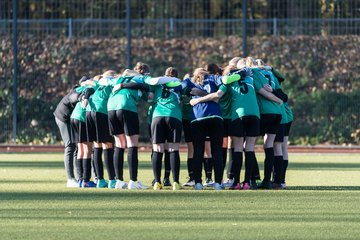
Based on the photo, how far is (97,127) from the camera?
19.3 metres

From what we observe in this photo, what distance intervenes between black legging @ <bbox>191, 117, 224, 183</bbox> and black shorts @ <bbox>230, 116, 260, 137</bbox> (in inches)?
7.4

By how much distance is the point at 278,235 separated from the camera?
13008 millimetres

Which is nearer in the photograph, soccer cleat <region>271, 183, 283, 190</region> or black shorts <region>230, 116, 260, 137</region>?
→ black shorts <region>230, 116, 260, 137</region>

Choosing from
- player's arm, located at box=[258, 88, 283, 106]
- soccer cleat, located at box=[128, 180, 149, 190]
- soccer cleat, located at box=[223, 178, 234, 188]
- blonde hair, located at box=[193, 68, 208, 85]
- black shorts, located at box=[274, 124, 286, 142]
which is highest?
blonde hair, located at box=[193, 68, 208, 85]

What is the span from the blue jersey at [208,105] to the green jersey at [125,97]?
0.82m

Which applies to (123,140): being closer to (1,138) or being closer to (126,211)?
(126,211)

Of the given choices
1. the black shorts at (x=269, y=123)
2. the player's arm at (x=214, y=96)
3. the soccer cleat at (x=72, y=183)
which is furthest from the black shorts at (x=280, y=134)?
the soccer cleat at (x=72, y=183)

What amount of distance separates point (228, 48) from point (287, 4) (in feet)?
6.89

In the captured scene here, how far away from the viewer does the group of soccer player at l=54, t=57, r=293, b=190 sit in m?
18.6

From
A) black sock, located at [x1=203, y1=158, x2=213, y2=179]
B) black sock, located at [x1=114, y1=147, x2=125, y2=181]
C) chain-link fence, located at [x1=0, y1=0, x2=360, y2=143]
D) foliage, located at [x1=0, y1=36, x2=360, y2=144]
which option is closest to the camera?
black sock, located at [x1=114, y1=147, x2=125, y2=181]

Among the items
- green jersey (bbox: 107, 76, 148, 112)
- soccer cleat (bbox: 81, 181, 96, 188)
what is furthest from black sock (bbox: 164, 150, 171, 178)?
green jersey (bbox: 107, 76, 148, 112)

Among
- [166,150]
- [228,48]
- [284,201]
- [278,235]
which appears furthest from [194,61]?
[278,235]

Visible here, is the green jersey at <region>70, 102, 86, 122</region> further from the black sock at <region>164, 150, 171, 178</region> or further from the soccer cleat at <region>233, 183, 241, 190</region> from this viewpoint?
the soccer cleat at <region>233, 183, 241, 190</region>

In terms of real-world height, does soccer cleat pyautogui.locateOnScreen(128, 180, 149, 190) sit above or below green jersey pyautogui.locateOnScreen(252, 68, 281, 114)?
below
